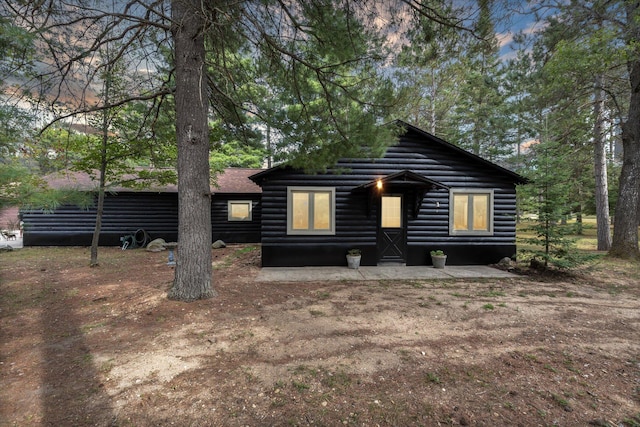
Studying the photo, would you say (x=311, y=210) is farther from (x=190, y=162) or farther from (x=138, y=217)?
(x=138, y=217)

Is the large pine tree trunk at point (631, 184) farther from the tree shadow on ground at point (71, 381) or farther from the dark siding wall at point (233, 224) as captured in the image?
the dark siding wall at point (233, 224)

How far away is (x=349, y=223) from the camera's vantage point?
7.93 meters

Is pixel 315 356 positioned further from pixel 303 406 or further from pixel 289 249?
pixel 289 249

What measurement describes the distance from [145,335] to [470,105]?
79.9 feet

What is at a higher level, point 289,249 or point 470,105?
point 470,105

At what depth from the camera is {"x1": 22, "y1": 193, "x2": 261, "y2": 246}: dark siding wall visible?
11820mm

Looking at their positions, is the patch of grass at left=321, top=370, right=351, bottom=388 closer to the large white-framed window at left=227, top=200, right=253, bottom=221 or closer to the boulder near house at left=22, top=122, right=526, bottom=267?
the boulder near house at left=22, top=122, right=526, bottom=267

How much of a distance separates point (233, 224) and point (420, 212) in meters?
9.12

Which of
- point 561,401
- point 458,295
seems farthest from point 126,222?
point 561,401

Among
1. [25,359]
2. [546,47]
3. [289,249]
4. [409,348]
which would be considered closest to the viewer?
[25,359]

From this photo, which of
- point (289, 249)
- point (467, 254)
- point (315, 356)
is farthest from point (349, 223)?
point (315, 356)

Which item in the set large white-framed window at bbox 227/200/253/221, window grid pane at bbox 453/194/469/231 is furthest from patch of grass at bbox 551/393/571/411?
large white-framed window at bbox 227/200/253/221

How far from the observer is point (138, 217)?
492 inches

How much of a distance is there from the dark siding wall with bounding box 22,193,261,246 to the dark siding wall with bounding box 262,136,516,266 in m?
6.08
